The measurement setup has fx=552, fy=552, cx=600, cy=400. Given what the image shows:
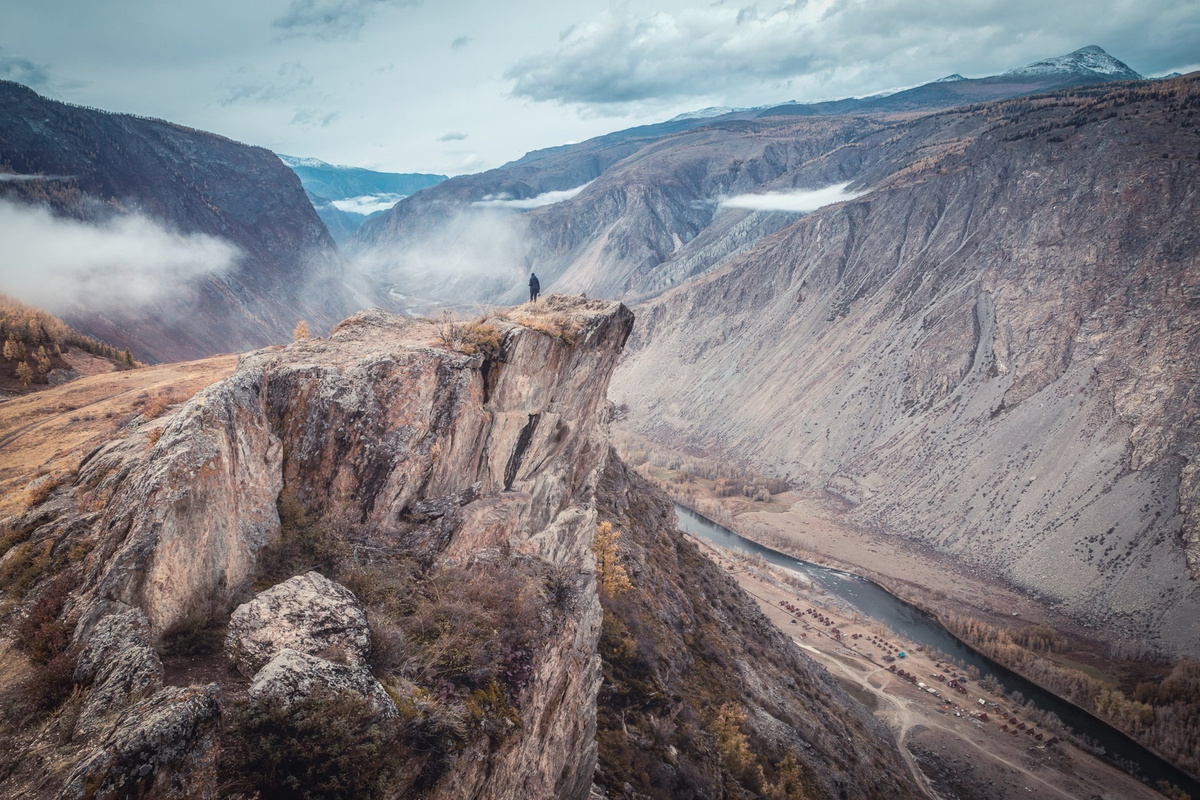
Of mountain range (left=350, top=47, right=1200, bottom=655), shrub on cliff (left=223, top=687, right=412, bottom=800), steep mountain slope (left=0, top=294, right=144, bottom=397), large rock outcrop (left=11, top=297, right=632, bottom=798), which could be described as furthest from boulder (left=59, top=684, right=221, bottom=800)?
mountain range (left=350, top=47, right=1200, bottom=655)

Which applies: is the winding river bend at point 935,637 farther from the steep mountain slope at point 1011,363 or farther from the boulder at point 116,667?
the boulder at point 116,667

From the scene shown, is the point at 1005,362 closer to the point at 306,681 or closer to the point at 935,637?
the point at 935,637

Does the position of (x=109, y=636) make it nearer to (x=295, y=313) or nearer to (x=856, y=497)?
(x=856, y=497)

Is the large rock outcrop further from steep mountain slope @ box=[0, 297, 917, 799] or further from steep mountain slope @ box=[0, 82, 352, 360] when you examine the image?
steep mountain slope @ box=[0, 82, 352, 360]

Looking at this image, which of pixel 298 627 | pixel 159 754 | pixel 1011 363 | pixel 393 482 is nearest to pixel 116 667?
pixel 298 627

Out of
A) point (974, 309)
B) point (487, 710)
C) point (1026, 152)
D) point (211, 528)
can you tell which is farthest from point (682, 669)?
point (1026, 152)

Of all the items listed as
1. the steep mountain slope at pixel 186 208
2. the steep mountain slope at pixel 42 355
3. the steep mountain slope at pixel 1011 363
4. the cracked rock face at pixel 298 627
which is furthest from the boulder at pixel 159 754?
the steep mountain slope at pixel 186 208
